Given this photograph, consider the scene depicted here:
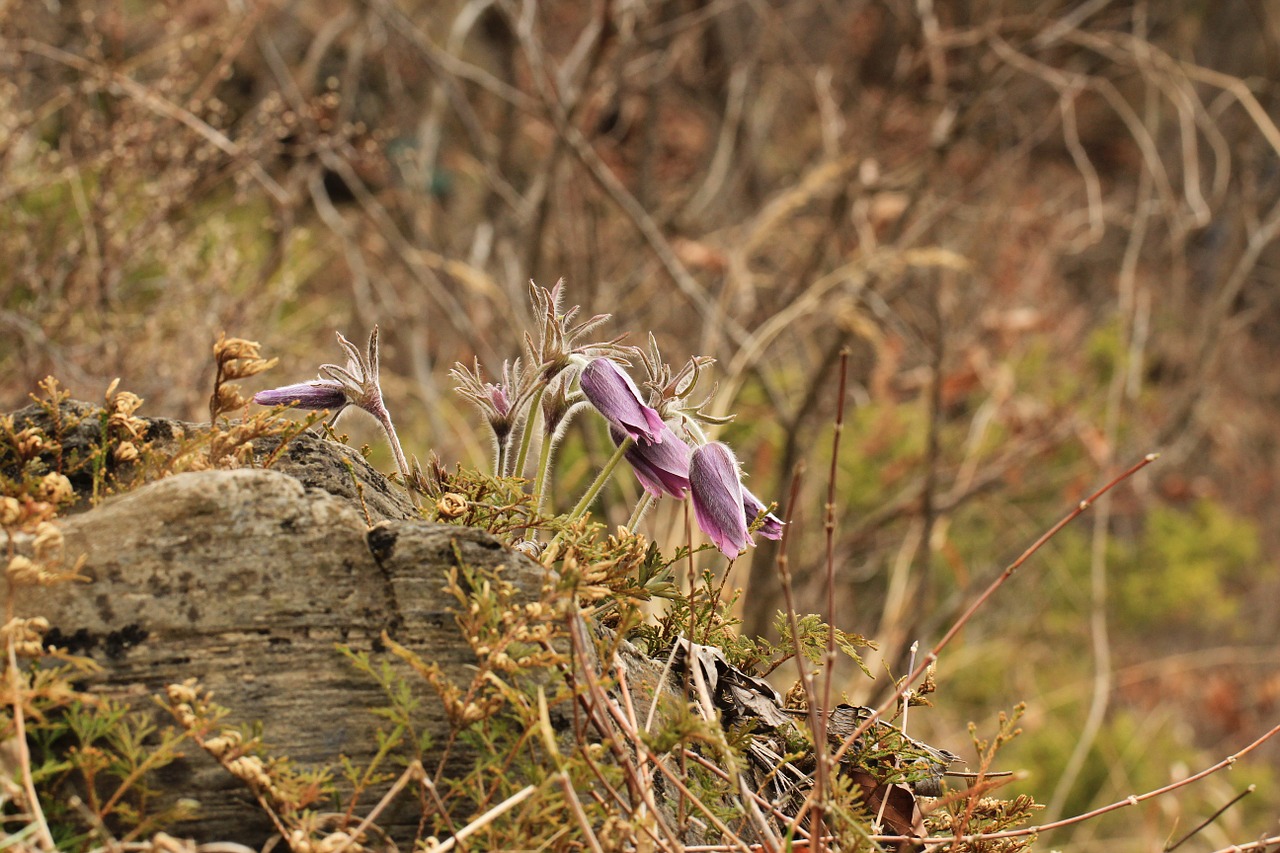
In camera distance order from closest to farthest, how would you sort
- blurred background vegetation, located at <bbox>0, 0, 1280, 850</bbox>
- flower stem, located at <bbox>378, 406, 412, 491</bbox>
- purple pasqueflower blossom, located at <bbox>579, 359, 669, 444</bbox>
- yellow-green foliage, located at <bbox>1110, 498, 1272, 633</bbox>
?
purple pasqueflower blossom, located at <bbox>579, 359, 669, 444</bbox>, flower stem, located at <bbox>378, 406, 412, 491</bbox>, blurred background vegetation, located at <bbox>0, 0, 1280, 850</bbox>, yellow-green foliage, located at <bbox>1110, 498, 1272, 633</bbox>

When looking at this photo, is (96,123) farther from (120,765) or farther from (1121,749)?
(1121,749)

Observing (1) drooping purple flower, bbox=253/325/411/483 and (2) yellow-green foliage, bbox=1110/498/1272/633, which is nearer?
(1) drooping purple flower, bbox=253/325/411/483

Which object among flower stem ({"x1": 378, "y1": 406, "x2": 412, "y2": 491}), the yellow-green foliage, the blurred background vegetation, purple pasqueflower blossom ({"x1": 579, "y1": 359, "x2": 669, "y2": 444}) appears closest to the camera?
purple pasqueflower blossom ({"x1": 579, "y1": 359, "x2": 669, "y2": 444})

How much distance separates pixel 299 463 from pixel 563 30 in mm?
7507

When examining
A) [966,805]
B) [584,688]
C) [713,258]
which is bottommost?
[713,258]

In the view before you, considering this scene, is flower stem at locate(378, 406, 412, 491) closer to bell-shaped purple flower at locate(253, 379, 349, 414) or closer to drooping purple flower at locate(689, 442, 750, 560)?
bell-shaped purple flower at locate(253, 379, 349, 414)

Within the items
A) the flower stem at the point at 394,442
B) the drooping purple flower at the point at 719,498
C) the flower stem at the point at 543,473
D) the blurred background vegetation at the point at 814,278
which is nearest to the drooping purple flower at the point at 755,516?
the drooping purple flower at the point at 719,498

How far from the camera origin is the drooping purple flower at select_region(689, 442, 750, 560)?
1.14 metres

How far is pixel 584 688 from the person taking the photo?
89 centimetres

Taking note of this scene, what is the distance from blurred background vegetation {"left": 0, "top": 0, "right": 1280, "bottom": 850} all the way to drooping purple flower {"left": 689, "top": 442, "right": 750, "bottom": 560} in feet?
3.20

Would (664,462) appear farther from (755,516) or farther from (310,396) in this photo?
(310,396)

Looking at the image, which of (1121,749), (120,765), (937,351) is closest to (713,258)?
(937,351)

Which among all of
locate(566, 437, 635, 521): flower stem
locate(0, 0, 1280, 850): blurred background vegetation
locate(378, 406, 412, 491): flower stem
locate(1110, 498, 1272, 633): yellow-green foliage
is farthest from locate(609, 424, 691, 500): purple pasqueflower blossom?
locate(1110, 498, 1272, 633): yellow-green foliage

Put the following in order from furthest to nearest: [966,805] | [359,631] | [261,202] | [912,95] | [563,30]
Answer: [563,30] → [912,95] → [261,202] → [966,805] → [359,631]
